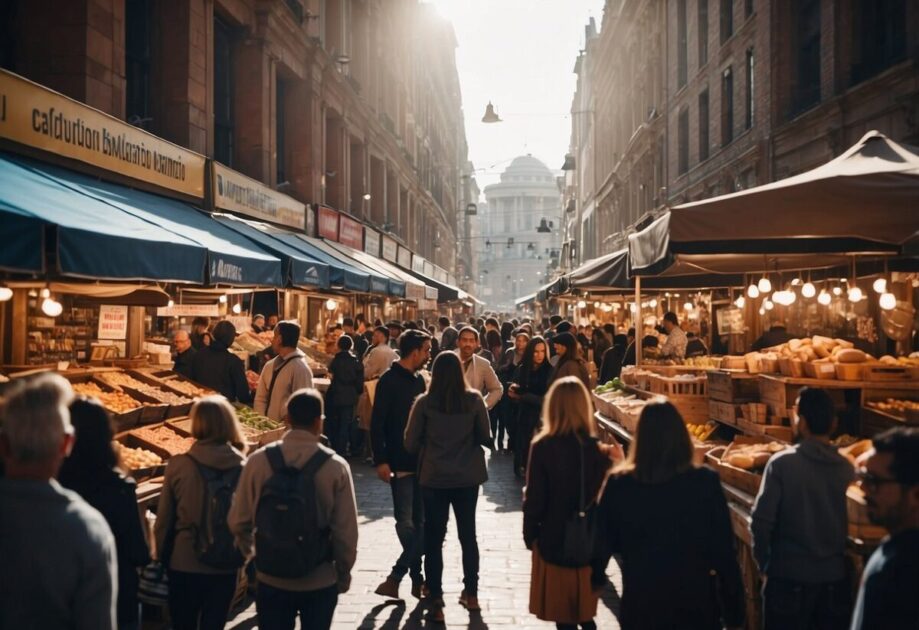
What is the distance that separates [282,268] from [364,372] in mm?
2482

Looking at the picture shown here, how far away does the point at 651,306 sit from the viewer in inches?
1102

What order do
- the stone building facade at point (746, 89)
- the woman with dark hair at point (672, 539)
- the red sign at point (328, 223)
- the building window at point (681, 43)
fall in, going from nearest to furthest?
the woman with dark hair at point (672, 539), the stone building facade at point (746, 89), the red sign at point (328, 223), the building window at point (681, 43)

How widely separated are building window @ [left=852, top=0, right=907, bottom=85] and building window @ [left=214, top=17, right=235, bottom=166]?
40.8ft

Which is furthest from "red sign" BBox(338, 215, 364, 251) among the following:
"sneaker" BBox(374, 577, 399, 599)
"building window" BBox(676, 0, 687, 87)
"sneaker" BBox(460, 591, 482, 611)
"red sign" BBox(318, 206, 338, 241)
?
"sneaker" BBox(460, 591, 482, 611)

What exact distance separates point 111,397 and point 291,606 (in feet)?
15.3

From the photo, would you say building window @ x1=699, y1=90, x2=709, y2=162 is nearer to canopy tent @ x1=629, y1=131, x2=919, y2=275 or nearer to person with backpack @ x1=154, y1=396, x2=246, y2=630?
canopy tent @ x1=629, y1=131, x2=919, y2=275

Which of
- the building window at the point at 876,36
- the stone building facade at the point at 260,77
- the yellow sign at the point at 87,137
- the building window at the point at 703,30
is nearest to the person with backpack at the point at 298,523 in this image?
the yellow sign at the point at 87,137

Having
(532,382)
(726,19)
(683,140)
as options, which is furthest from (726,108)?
(532,382)

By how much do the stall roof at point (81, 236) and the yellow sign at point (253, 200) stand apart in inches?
201

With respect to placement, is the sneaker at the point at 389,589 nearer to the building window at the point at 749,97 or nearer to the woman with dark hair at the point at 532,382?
the woman with dark hair at the point at 532,382

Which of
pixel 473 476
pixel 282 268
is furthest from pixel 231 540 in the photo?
pixel 282 268

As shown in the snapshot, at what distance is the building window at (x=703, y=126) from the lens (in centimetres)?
2631

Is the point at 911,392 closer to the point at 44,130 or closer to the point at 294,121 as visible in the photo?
the point at 44,130

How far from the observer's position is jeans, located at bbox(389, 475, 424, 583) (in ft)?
22.1
